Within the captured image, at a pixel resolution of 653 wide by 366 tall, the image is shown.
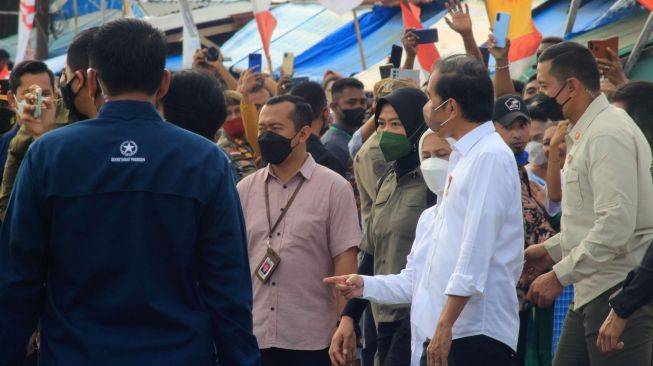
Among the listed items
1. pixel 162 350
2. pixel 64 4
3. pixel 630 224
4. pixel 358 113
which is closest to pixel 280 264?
pixel 630 224

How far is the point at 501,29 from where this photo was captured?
8648 mm

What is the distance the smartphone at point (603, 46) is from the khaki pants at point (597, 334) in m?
2.15

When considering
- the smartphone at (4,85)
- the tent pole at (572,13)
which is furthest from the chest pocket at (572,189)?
the tent pole at (572,13)

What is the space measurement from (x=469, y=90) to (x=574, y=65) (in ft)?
3.57

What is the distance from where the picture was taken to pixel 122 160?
3.92 meters

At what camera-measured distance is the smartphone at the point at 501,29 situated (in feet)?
28.1

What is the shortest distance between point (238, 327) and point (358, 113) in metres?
5.62

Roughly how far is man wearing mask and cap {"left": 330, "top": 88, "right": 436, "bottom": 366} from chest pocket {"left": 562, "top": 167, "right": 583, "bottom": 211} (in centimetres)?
75

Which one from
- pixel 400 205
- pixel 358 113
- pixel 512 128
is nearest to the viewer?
pixel 400 205

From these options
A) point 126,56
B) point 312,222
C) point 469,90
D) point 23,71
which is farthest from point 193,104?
point 23,71

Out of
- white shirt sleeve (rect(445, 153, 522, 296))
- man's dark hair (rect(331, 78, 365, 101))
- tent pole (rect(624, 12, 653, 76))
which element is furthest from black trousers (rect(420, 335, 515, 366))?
tent pole (rect(624, 12, 653, 76))

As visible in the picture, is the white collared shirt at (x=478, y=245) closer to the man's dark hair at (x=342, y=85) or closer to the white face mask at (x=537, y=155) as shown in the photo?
the white face mask at (x=537, y=155)

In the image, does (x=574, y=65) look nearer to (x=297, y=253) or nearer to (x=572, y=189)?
(x=572, y=189)

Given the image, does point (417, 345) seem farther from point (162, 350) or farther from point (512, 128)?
point (512, 128)
